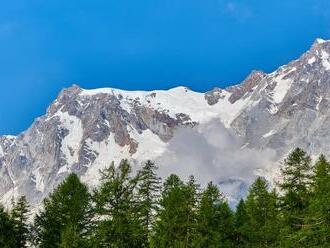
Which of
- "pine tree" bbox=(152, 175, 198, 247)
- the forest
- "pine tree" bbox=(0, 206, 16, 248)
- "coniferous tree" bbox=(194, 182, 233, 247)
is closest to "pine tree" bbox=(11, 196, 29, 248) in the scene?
the forest

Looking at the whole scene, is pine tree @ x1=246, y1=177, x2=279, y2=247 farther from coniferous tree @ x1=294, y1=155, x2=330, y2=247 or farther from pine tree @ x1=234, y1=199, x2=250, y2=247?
coniferous tree @ x1=294, y1=155, x2=330, y2=247

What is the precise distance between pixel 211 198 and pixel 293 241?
18661 mm

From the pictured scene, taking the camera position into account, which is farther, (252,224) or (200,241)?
(252,224)

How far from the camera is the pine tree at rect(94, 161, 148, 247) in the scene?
41438 millimetres

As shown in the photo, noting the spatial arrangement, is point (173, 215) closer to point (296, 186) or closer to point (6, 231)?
point (296, 186)

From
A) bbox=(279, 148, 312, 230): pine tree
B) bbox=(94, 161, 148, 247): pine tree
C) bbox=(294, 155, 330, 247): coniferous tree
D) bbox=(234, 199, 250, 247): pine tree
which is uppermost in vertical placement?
bbox=(234, 199, 250, 247): pine tree

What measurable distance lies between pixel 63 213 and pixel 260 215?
1713 centimetres

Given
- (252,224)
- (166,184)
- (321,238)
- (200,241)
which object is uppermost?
(166,184)

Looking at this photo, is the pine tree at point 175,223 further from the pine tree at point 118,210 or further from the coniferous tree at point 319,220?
the coniferous tree at point 319,220

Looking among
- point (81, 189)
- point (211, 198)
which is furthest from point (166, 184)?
point (81, 189)

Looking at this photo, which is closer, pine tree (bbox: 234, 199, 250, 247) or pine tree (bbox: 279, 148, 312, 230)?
pine tree (bbox: 279, 148, 312, 230)

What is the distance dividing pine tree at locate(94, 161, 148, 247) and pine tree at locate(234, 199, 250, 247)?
52.0ft

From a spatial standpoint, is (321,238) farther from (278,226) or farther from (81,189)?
(81,189)

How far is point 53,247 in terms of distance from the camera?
5166 cm
